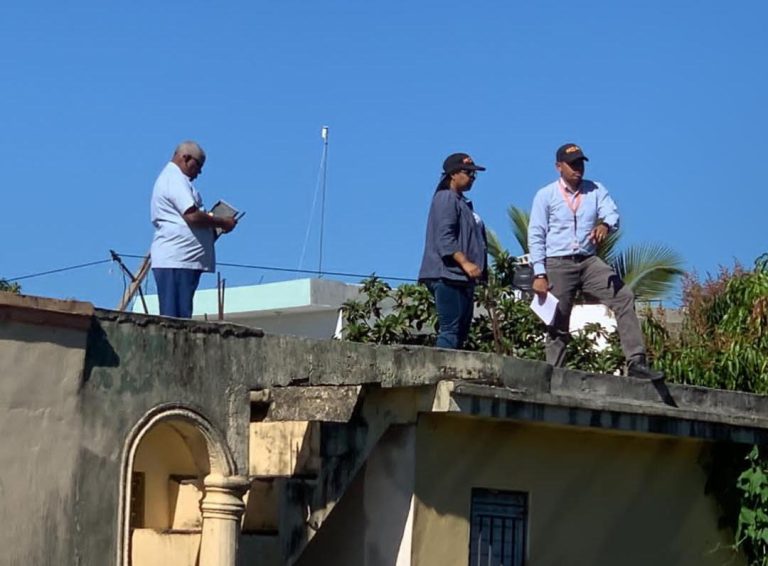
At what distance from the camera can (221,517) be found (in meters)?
10.0

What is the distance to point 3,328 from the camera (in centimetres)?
925

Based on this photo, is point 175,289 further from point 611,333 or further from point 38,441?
point 611,333

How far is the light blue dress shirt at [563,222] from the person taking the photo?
11672 mm

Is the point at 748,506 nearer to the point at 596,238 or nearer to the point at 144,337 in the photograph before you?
the point at 596,238

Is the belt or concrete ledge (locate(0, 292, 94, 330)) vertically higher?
the belt

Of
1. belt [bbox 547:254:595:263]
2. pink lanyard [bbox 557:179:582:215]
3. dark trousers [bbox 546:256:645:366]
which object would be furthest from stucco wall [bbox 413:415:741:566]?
pink lanyard [bbox 557:179:582:215]

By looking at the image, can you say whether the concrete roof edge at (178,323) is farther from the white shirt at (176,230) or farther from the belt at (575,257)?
the belt at (575,257)

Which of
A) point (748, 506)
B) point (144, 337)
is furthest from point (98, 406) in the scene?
point (748, 506)

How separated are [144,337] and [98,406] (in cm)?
→ 54

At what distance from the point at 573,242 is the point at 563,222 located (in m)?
0.16

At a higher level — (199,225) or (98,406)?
(199,225)

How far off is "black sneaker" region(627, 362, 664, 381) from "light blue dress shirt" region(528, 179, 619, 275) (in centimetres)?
91

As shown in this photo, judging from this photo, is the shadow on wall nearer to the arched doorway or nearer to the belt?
the arched doorway

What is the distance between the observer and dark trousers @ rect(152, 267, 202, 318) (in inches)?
416
